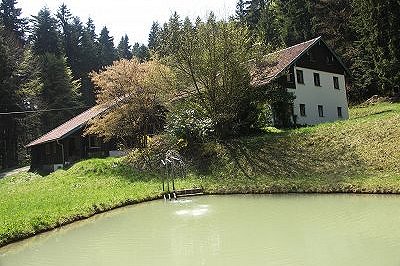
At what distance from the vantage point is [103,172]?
78.8 feet

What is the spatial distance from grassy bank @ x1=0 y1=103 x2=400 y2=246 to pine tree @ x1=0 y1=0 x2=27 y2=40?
129 ft

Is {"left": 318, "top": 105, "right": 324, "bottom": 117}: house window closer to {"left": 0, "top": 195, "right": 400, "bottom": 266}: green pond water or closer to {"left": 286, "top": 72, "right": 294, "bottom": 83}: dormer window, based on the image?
{"left": 286, "top": 72, "right": 294, "bottom": 83}: dormer window

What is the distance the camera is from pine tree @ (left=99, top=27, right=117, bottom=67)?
7129 cm

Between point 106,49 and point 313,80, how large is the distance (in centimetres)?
5318

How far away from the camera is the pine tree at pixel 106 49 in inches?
2807

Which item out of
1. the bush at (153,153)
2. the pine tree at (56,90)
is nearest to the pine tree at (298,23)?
the pine tree at (56,90)

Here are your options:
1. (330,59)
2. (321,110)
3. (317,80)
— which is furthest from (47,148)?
(330,59)

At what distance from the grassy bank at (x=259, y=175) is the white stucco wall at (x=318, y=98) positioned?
7.00m

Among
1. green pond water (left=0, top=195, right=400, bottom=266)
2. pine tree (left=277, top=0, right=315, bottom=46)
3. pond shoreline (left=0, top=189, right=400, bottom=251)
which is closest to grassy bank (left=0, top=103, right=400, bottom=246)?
pond shoreline (left=0, top=189, right=400, bottom=251)

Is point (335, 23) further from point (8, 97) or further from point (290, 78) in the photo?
point (8, 97)

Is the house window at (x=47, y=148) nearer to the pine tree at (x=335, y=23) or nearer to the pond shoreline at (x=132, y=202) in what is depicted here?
the pond shoreline at (x=132, y=202)

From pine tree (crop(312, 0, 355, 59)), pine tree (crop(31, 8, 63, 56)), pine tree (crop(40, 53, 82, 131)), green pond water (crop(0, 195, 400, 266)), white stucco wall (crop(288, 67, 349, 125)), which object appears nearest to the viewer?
green pond water (crop(0, 195, 400, 266))

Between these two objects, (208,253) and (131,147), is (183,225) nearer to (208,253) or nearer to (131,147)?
(208,253)

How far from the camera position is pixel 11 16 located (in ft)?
188
